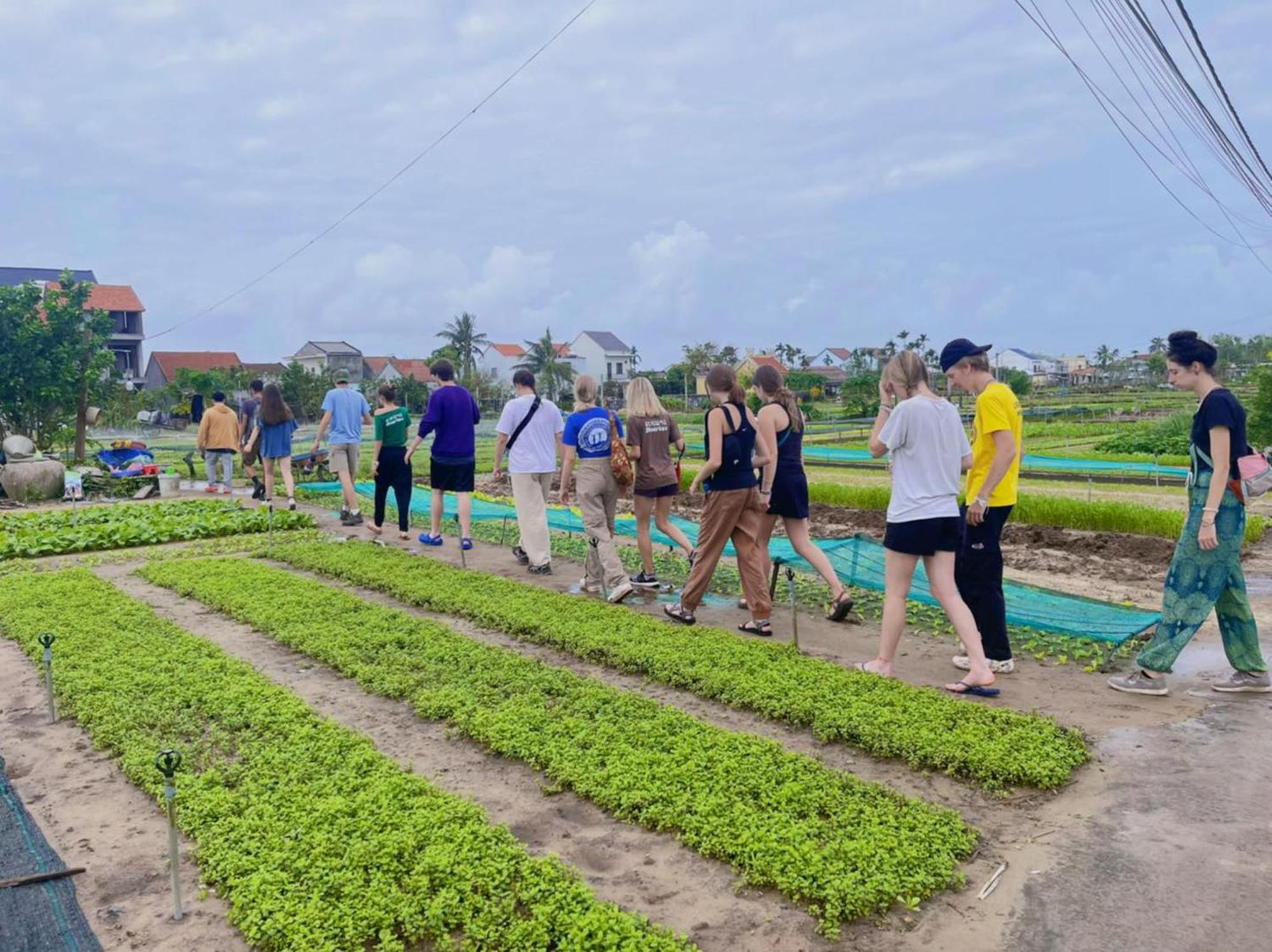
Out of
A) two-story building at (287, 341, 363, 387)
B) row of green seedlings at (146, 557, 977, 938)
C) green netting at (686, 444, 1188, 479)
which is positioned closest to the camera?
row of green seedlings at (146, 557, 977, 938)

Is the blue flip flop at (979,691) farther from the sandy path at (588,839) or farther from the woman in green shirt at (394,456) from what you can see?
the woman in green shirt at (394,456)

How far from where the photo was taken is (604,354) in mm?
86938

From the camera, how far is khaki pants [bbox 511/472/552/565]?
9.11 m

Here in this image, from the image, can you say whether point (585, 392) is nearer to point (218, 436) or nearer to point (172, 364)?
point (218, 436)

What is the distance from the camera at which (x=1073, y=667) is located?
589 cm

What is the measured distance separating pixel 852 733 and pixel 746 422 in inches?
107

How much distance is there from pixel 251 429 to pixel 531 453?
29.8 ft

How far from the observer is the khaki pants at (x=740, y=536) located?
6695mm

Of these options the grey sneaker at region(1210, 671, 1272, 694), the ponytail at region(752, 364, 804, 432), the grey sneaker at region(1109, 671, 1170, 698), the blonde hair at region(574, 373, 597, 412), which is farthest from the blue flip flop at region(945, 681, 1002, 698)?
the blonde hair at region(574, 373, 597, 412)

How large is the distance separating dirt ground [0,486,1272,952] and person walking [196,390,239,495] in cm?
1048

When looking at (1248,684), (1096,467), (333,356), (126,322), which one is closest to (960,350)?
(1248,684)

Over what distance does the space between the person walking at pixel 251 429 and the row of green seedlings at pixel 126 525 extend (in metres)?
1.22

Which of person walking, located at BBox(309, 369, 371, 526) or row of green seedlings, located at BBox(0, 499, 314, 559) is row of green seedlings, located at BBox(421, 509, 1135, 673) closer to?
person walking, located at BBox(309, 369, 371, 526)

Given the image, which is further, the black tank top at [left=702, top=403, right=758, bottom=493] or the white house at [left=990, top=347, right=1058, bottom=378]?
the white house at [left=990, top=347, right=1058, bottom=378]
